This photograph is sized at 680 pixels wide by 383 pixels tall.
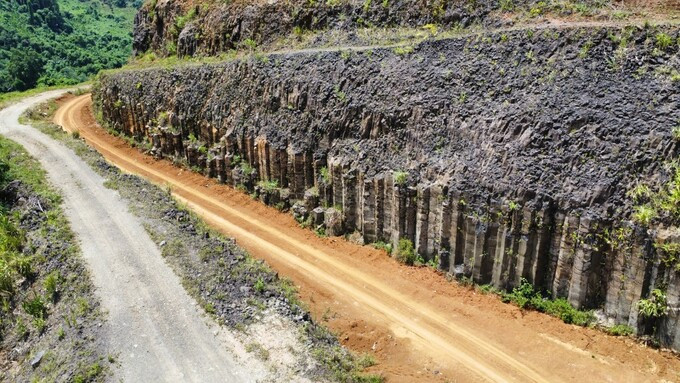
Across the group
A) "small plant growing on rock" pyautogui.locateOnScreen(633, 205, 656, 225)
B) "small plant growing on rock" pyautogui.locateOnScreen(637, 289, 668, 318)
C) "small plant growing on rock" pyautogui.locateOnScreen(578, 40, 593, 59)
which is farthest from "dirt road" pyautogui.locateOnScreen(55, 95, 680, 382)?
"small plant growing on rock" pyautogui.locateOnScreen(578, 40, 593, 59)

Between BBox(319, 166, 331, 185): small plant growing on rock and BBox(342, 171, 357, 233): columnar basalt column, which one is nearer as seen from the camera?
BBox(342, 171, 357, 233): columnar basalt column

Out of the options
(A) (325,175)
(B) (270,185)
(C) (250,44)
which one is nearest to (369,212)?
(A) (325,175)

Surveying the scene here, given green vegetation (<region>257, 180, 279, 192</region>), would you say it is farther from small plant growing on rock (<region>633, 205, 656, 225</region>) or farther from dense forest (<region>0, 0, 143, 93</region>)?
dense forest (<region>0, 0, 143, 93</region>)

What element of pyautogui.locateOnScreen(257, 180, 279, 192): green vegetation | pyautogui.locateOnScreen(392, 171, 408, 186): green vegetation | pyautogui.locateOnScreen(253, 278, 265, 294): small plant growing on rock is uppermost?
pyautogui.locateOnScreen(392, 171, 408, 186): green vegetation

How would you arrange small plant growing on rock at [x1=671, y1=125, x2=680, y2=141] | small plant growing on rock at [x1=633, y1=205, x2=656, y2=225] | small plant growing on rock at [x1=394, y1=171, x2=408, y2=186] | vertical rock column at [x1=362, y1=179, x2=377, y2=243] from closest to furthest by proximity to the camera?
small plant growing on rock at [x1=633, y1=205, x2=656, y2=225] < small plant growing on rock at [x1=671, y1=125, x2=680, y2=141] < small plant growing on rock at [x1=394, y1=171, x2=408, y2=186] < vertical rock column at [x1=362, y1=179, x2=377, y2=243]

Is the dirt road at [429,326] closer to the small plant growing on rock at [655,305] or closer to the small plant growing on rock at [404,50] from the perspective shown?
the small plant growing on rock at [655,305]

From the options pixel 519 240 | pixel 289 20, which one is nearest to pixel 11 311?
pixel 519 240
